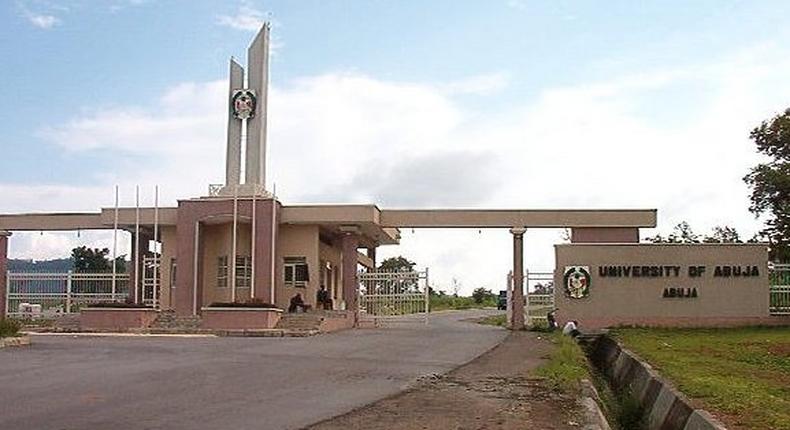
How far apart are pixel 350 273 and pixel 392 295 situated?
1.79 m

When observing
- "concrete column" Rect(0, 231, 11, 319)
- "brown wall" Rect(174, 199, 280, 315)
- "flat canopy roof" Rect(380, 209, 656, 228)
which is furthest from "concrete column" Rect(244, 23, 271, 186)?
"concrete column" Rect(0, 231, 11, 319)

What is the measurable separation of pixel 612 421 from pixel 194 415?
5.89 meters

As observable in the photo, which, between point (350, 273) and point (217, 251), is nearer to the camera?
point (350, 273)

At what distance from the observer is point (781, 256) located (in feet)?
97.2

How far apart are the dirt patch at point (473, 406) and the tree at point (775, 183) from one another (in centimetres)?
1632

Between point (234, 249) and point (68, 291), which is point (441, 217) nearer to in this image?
point (234, 249)

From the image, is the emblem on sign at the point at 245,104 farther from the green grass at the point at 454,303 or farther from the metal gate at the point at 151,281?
the green grass at the point at 454,303

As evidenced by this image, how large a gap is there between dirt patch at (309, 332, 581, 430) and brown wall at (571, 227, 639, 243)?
54.0ft

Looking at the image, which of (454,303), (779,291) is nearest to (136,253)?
(779,291)

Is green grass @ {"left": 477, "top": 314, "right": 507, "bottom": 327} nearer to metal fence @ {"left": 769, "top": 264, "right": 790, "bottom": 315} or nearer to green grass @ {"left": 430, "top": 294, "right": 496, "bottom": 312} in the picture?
metal fence @ {"left": 769, "top": 264, "right": 790, "bottom": 315}

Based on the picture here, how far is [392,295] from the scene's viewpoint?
32344mm

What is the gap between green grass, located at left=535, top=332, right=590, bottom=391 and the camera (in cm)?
1361

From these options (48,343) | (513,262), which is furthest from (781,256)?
(48,343)

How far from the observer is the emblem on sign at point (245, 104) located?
109 feet
